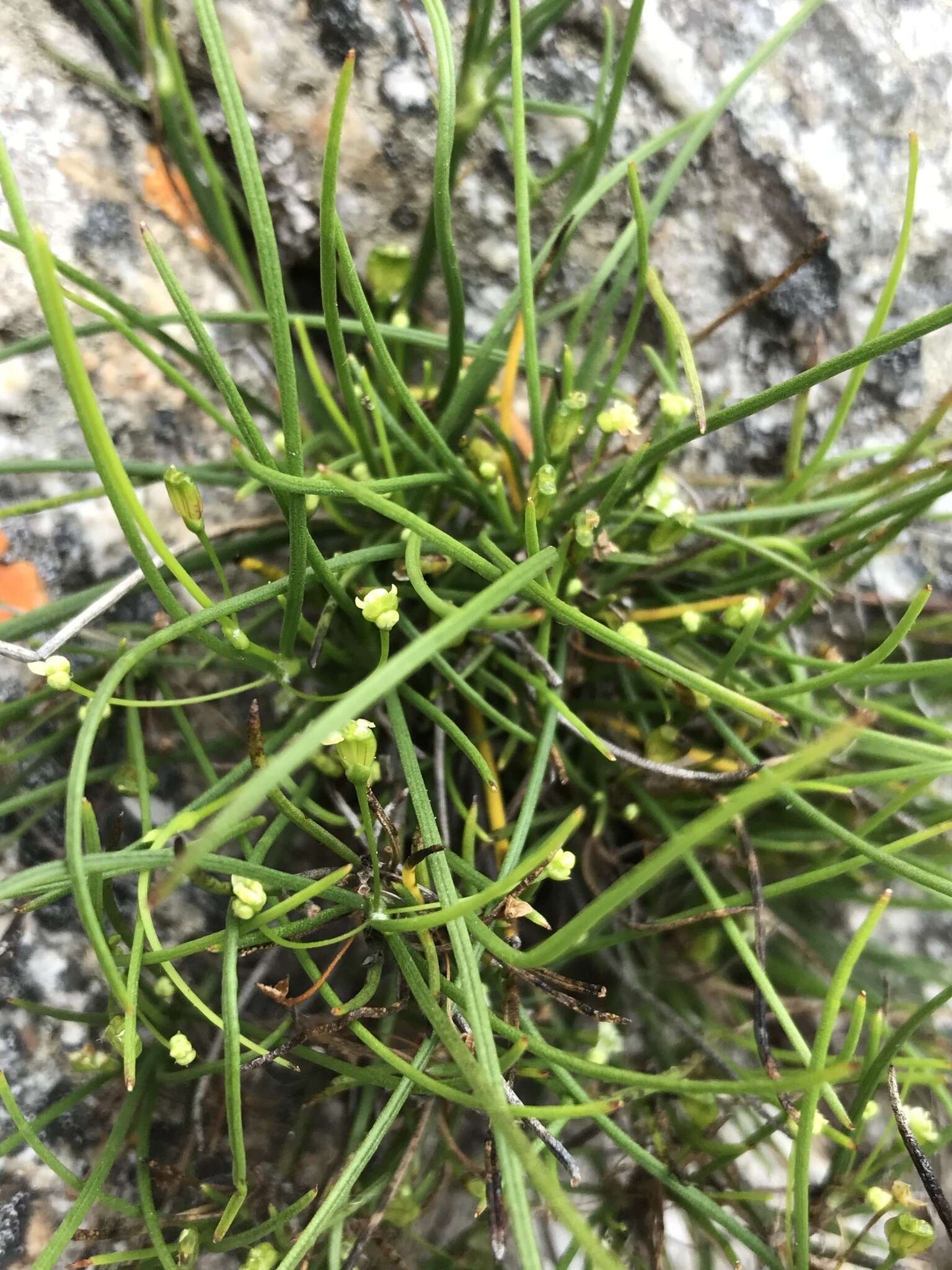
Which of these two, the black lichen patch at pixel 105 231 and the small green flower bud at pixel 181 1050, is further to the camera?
the black lichen patch at pixel 105 231

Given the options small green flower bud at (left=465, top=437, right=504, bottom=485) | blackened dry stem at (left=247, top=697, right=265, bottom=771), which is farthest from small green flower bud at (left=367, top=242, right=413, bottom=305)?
blackened dry stem at (left=247, top=697, right=265, bottom=771)

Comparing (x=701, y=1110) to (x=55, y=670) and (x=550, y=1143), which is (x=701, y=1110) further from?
(x=55, y=670)

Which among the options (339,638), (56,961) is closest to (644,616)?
(339,638)

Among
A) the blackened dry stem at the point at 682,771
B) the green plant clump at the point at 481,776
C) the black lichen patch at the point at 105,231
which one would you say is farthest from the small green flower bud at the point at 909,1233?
the black lichen patch at the point at 105,231

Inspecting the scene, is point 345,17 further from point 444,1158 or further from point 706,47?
point 444,1158

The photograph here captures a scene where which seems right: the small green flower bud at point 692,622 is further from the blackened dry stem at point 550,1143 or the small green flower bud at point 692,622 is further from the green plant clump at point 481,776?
the blackened dry stem at point 550,1143

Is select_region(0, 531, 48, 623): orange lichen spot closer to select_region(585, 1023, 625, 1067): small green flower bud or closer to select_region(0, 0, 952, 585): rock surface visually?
select_region(0, 0, 952, 585): rock surface
